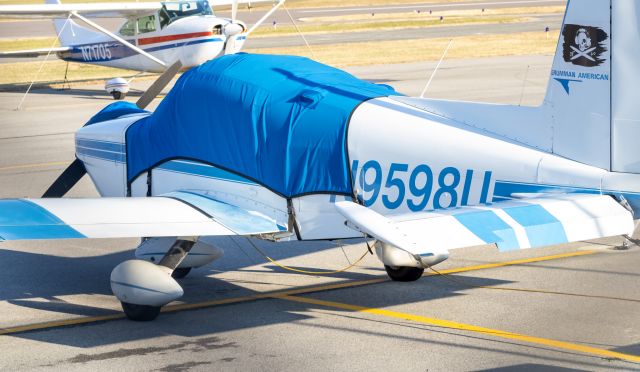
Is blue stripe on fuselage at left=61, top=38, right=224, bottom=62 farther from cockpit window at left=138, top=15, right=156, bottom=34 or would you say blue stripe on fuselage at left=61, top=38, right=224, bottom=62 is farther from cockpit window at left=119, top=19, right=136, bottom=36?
cockpit window at left=138, top=15, right=156, bottom=34

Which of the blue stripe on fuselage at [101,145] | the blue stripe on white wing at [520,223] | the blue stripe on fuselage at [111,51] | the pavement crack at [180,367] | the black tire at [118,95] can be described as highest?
the blue stripe on white wing at [520,223]

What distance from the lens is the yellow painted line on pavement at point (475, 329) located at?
28.8 feet

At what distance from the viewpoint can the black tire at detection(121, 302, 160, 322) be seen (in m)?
9.98

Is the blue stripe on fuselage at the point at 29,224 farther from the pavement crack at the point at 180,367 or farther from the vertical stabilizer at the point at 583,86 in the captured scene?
the vertical stabilizer at the point at 583,86

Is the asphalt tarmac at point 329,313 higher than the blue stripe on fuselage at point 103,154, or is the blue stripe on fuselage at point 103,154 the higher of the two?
the blue stripe on fuselage at point 103,154

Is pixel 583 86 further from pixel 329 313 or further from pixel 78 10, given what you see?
pixel 78 10

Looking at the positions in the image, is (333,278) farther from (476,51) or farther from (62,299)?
(476,51)

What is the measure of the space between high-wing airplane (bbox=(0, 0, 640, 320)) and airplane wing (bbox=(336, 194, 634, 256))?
0.05ft

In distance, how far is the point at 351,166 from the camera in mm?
10016

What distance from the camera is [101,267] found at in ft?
40.3

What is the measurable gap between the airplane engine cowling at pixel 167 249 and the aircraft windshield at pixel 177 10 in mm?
20071

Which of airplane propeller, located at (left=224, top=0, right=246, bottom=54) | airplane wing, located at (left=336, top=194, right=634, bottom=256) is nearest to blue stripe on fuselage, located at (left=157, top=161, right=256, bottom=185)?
airplane wing, located at (left=336, top=194, right=634, bottom=256)

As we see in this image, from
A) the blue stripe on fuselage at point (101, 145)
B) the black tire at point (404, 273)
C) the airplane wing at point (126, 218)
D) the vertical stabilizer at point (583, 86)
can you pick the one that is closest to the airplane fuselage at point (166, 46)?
the blue stripe on fuselage at point (101, 145)

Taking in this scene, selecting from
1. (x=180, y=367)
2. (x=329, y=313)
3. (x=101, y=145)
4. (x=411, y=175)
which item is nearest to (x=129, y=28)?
(x=101, y=145)
